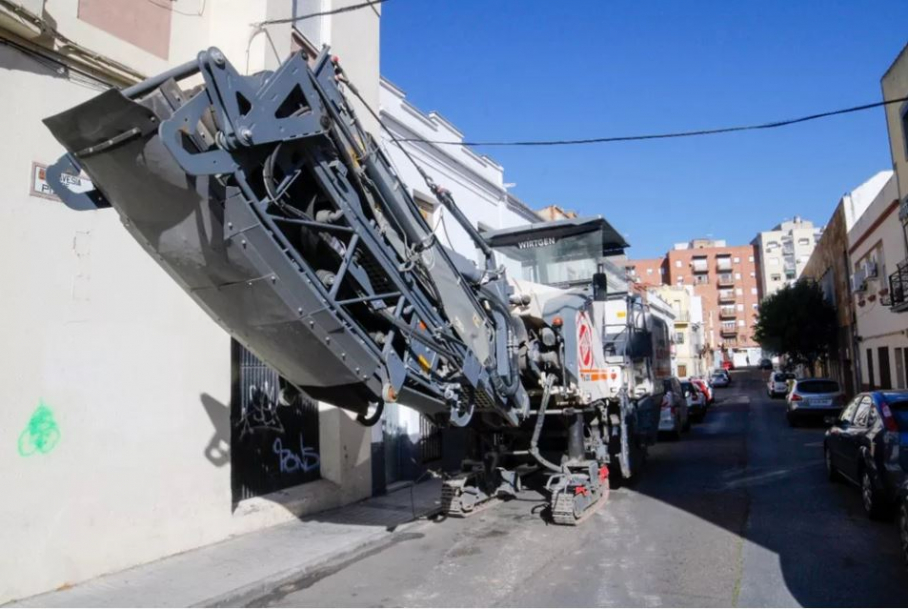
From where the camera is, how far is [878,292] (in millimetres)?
23141

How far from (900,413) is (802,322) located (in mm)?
31434

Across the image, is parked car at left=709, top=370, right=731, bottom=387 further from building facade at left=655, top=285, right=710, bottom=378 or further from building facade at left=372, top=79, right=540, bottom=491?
building facade at left=372, top=79, right=540, bottom=491

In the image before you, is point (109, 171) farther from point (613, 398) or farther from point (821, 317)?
point (821, 317)

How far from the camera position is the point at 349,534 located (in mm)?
7820

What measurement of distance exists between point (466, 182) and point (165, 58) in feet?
29.9

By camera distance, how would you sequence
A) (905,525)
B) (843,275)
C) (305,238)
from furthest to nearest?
(843,275), (905,525), (305,238)

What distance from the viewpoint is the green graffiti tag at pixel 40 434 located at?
18.8 feet

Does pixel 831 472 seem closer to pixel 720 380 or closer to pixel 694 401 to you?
pixel 694 401

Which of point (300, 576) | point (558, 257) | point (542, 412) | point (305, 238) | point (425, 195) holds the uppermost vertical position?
point (425, 195)

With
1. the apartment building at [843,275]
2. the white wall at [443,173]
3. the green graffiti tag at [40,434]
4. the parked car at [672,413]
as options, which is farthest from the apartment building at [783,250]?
the green graffiti tag at [40,434]

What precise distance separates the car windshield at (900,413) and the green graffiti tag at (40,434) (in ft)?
28.3

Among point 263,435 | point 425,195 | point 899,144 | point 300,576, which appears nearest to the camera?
point 300,576

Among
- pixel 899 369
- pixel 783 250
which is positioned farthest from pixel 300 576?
pixel 783 250

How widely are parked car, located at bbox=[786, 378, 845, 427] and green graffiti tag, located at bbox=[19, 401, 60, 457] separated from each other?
20.0 m
